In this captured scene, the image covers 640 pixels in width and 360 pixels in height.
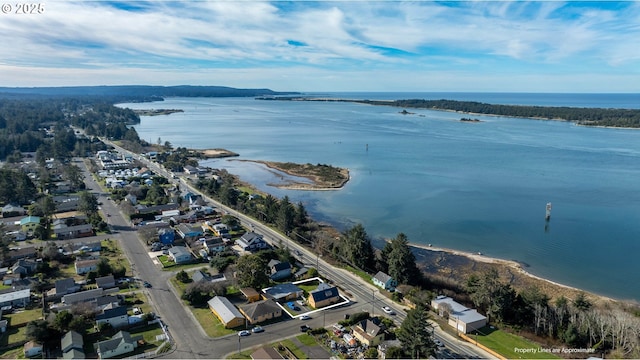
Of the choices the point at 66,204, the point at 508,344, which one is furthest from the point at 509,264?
the point at 66,204

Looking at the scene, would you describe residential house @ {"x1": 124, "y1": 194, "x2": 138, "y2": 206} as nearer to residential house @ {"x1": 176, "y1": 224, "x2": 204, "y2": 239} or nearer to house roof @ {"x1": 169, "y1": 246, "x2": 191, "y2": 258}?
residential house @ {"x1": 176, "y1": 224, "x2": 204, "y2": 239}

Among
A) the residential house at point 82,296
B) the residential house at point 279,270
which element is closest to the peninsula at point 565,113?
the residential house at point 279,270

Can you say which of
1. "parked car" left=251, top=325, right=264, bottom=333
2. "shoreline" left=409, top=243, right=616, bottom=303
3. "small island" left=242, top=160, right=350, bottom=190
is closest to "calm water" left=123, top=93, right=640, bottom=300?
"shoreline" left=409, top=243, right=616, bottom=303

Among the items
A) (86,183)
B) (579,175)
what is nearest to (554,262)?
(579,175)

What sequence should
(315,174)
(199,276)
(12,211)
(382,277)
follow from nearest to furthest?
1. (382,277)
2. (199,276)
3. (12,211)
4. (315,174)

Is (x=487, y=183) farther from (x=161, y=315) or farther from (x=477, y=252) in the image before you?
(x=161, y=315)

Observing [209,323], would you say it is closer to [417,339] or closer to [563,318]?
[417,339]

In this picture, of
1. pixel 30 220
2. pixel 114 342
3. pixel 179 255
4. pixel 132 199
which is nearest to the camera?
pixel 114 342
